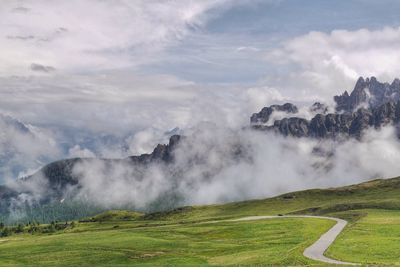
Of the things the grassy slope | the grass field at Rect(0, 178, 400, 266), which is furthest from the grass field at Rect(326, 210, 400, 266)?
the grassy slope

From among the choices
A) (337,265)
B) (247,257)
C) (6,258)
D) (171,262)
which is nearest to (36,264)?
(6,258)

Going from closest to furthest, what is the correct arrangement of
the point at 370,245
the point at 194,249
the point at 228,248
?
the point at 370,245
the point at 228,248
the point at 194,249

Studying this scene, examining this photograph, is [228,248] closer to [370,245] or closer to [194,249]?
[194,249]

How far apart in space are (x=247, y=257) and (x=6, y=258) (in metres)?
65.1

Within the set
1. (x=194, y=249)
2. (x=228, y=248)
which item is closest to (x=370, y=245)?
(x=228, y=248)

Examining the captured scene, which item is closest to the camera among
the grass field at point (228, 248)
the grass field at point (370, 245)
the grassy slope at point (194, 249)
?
the grass field at point (370, 245)

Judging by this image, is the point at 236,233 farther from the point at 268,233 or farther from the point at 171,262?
the point at 171,262

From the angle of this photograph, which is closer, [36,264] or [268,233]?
[36,264]

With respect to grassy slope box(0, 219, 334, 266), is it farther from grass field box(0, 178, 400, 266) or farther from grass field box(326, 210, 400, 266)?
grass field box(326, 210, 400, 266)

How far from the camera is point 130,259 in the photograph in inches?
4195

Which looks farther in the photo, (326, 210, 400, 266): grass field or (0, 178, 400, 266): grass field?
(0, 178, 400, 266): grass field

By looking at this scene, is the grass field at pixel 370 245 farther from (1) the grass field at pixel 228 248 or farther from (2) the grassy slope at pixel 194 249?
(2) the grassy slope at pixel 194 249

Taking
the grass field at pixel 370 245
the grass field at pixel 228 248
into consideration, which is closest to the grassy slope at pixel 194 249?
the grass field at pixel 228 248

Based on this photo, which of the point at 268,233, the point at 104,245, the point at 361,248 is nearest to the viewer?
the point at 361,248
